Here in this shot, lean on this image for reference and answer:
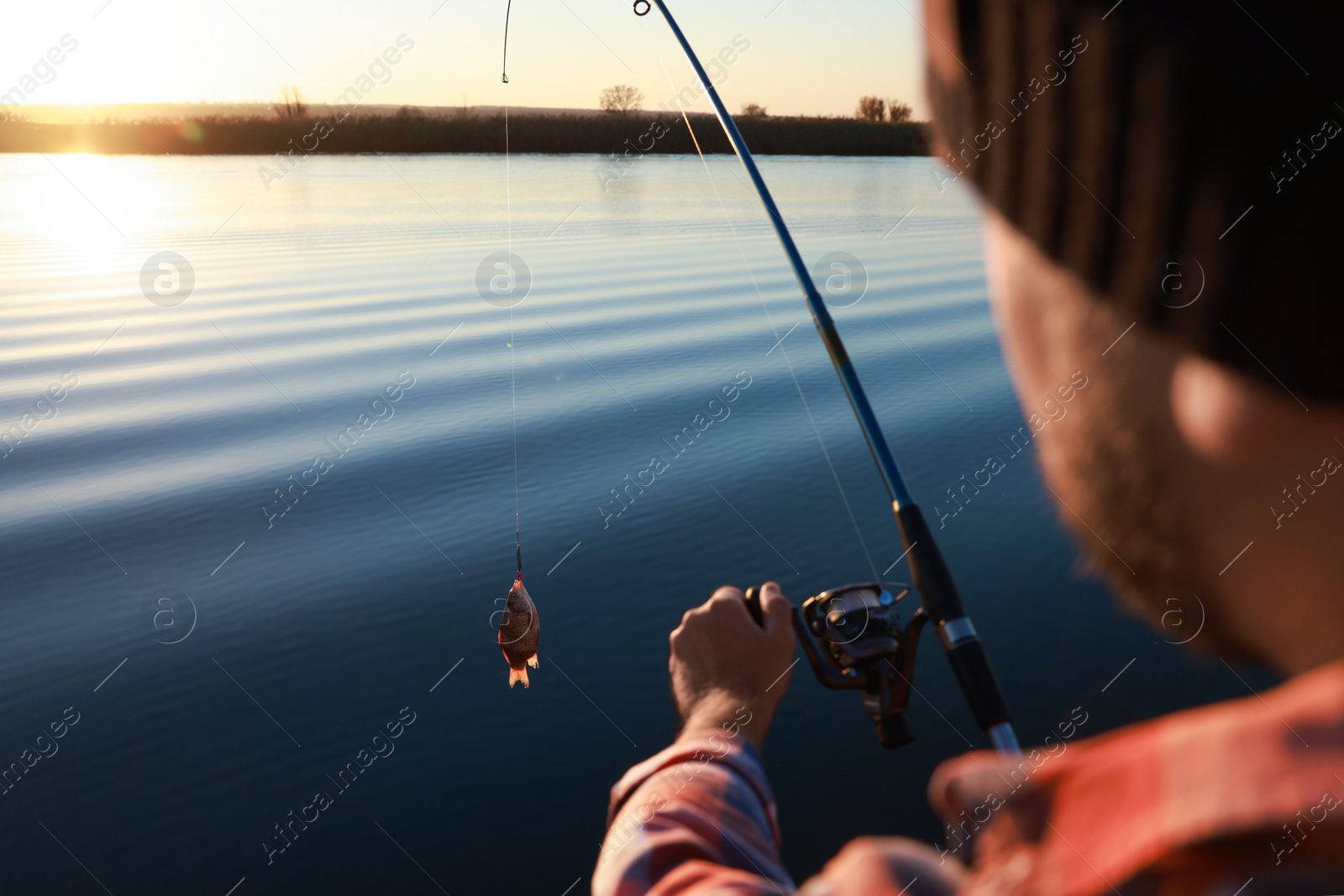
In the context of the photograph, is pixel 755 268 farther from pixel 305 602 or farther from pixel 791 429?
pixel 305 602

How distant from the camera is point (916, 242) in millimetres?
11703

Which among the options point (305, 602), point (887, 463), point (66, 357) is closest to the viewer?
point (887, 463)

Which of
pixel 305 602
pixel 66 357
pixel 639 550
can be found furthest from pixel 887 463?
pixel 66 357

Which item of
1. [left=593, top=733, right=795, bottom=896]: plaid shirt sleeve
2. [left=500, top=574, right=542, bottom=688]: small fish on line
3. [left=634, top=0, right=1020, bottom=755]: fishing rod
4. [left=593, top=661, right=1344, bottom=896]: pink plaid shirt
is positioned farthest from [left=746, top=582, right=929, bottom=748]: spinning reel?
[left=500, top=574, right=542, bottom=688]: small fish on line

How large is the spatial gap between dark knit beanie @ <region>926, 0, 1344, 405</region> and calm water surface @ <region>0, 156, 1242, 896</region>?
0.15 m

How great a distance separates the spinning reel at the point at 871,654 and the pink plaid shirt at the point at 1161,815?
→ 93 cm

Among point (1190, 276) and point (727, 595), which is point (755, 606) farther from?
point (1190, 276)

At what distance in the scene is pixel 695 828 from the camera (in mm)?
1283

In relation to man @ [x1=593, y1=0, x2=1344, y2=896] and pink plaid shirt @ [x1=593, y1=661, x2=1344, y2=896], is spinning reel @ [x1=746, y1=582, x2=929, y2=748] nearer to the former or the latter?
pink plaid shirt @ [x1=593, y1=661, x2=1344, y2=896]

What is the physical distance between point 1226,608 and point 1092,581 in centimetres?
291

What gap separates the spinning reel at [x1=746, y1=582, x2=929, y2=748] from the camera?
175 centimetres

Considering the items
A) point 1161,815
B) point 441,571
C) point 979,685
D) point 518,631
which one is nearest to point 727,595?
point 979,685

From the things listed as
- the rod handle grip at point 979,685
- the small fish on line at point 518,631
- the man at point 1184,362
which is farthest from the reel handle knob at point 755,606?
the man at point 1184,362

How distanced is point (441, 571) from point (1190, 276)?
10.0ft
